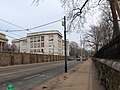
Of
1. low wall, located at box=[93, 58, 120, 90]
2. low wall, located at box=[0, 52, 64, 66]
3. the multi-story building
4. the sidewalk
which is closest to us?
low wall, located at box=[93, 58, 120, 90]

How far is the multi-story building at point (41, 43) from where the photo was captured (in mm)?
163750

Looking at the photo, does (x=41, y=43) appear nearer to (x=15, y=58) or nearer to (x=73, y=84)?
(x=15, y=58)

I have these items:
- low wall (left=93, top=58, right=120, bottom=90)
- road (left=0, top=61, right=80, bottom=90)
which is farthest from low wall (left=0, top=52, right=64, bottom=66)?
low wall (left=93, top=58, right=120, bottom=90)

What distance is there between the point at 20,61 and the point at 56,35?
104m

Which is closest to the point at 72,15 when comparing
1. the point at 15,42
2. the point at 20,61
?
the point at 20,61

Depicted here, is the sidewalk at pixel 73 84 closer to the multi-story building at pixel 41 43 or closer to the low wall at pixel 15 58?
the low wall at pixel 15 58

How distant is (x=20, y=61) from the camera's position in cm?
6556

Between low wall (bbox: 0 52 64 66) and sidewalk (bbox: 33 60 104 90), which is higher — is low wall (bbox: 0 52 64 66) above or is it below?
above

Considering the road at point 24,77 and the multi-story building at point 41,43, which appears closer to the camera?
the road at point 24,77

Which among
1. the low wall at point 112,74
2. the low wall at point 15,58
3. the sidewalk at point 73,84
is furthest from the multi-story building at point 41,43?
the low wall at point 112,74

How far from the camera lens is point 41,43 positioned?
16562cm

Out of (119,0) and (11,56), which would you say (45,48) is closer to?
(11,56)

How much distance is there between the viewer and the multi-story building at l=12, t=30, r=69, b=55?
537 feet

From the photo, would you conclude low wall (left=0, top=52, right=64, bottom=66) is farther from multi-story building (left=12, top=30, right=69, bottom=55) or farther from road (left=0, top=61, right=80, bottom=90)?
multi-story building (left=12, top=30, right=69, bottom=55)
